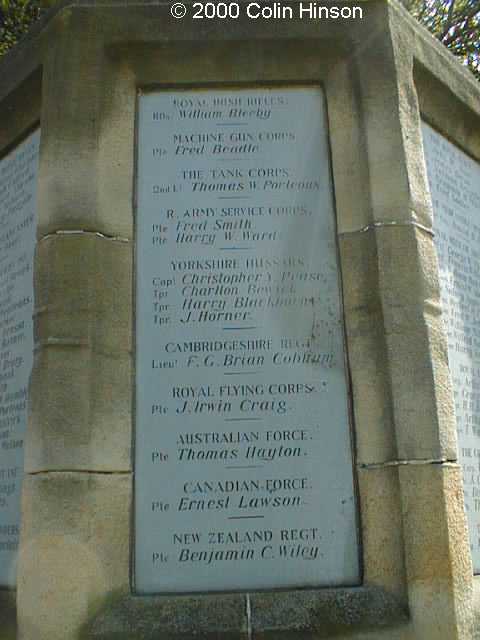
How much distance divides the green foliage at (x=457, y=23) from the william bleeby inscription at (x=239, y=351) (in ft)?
23.4

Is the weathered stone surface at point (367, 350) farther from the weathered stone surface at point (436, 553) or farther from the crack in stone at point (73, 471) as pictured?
the crack in stone at point (73, 471)

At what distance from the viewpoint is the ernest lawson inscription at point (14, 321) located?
3926 mm

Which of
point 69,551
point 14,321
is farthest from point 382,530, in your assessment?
point 14,321

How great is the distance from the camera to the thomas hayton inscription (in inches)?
159

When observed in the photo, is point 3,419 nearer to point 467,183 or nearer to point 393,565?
point 393,565

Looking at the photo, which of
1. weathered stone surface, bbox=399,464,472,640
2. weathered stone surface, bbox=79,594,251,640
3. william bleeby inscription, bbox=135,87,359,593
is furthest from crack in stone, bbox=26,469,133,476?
weathered stone surface, bbox=399,464,472,640

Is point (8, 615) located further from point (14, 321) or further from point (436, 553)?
point (436, 553)

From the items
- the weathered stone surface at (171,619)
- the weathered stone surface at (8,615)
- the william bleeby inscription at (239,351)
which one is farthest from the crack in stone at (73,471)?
the weathered stone surface at (8,615)

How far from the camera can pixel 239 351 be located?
372 cm

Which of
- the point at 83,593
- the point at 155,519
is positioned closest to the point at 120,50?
the point at 155,519

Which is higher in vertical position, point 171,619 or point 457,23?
point 457,23

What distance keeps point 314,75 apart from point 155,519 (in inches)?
109

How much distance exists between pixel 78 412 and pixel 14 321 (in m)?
1.17

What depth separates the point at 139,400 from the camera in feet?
11.8
